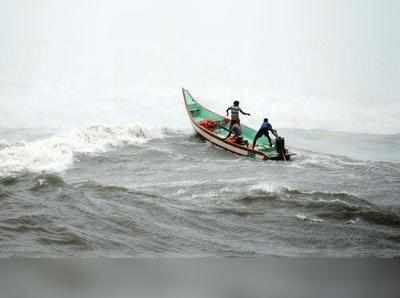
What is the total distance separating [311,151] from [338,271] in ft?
25.8

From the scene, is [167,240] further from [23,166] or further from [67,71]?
[67,71]

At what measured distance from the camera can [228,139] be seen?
818 cm

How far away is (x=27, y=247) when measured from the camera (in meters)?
2.68

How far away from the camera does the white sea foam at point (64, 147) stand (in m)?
6.32

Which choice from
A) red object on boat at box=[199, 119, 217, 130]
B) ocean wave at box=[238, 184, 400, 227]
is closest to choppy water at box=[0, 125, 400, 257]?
ocean wave at box=[238, 184, 400, 227]

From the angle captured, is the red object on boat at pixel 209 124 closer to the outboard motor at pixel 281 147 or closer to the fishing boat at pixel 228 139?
the fishing boat at pixel 228 139

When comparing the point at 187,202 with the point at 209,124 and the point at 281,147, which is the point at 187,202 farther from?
the point at 209,124

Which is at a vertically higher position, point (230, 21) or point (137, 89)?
point (230, 21)

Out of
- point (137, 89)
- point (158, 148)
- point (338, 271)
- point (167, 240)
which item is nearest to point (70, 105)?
point (137, 89)

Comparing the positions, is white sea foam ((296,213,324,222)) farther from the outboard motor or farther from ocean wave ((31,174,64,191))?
the outboard motor

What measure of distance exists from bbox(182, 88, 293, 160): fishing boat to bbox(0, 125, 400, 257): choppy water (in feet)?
0.57

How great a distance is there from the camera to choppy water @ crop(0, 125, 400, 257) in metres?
3.01

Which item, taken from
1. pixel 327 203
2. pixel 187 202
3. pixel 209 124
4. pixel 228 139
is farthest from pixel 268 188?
pixel 209 124

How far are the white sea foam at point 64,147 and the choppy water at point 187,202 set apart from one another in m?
0.03
